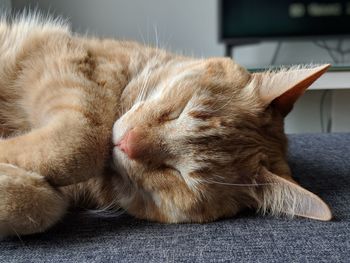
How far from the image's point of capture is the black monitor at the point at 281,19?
266 cm

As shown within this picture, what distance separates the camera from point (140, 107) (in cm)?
104

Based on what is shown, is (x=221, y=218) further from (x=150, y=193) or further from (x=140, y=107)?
(x=140, y=107)

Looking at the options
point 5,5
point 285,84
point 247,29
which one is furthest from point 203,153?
point 5,5

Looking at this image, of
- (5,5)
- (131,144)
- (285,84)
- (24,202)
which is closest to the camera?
(24,202)

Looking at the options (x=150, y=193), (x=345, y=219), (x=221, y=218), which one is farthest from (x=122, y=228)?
(x=345, y=219)

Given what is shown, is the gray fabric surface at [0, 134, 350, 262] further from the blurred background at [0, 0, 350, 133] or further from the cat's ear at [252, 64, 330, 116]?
the blurred background at [0, 0, 350, 133]

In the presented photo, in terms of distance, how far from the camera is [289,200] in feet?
3.26

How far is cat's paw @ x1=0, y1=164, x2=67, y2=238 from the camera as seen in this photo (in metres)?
0.82

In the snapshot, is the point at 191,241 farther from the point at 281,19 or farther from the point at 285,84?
the point at 281,19

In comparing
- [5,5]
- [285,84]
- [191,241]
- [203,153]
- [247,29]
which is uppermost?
[5,5]

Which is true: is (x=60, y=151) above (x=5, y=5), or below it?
below

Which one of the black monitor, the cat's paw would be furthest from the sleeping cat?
the black monitor

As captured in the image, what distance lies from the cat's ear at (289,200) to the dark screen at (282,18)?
5.80 ft

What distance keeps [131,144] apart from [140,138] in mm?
24
